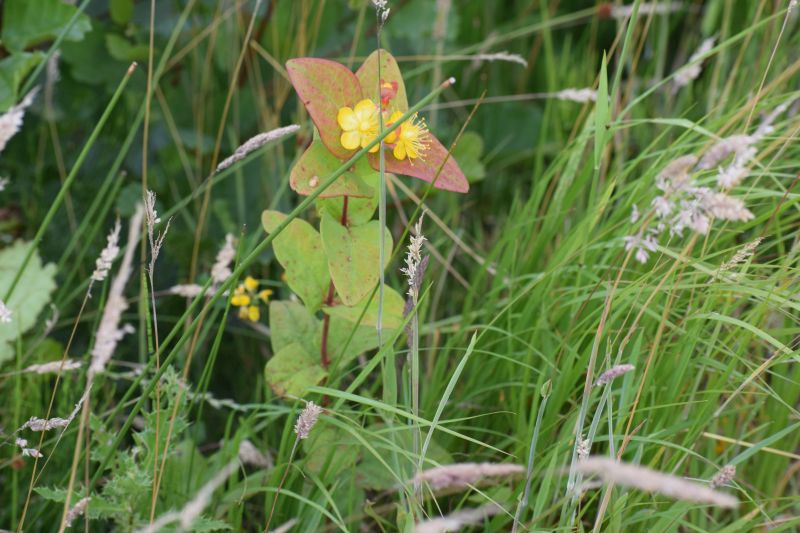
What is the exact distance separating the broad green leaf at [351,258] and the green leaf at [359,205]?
0.09ft

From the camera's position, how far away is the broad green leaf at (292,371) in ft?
3.26

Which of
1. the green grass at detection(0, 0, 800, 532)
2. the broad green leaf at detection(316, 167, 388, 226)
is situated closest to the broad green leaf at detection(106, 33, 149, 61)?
the green grass at detection(0, 0, 800, 532)

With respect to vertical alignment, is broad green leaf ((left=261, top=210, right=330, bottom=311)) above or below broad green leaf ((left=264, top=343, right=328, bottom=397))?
above

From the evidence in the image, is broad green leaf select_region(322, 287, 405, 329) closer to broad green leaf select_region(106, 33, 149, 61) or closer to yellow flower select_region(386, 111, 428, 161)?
yellow flower select_region(386, 111, 428, 161)

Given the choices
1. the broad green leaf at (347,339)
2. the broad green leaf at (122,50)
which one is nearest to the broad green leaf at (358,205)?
the broad green leaf at (347,339)

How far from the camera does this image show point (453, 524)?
442 mm

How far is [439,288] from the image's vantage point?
1404 millimetres

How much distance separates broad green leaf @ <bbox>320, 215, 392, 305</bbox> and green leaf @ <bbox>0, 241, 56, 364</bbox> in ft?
1.87

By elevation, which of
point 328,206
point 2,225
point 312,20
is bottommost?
point 2,225

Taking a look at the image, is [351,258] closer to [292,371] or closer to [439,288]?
[292,371]

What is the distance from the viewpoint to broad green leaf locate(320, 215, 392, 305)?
891 mm

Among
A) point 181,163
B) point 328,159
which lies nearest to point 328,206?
point 328,159

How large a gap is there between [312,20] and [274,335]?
844mm

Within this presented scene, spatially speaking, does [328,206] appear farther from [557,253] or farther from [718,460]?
[718,460]
